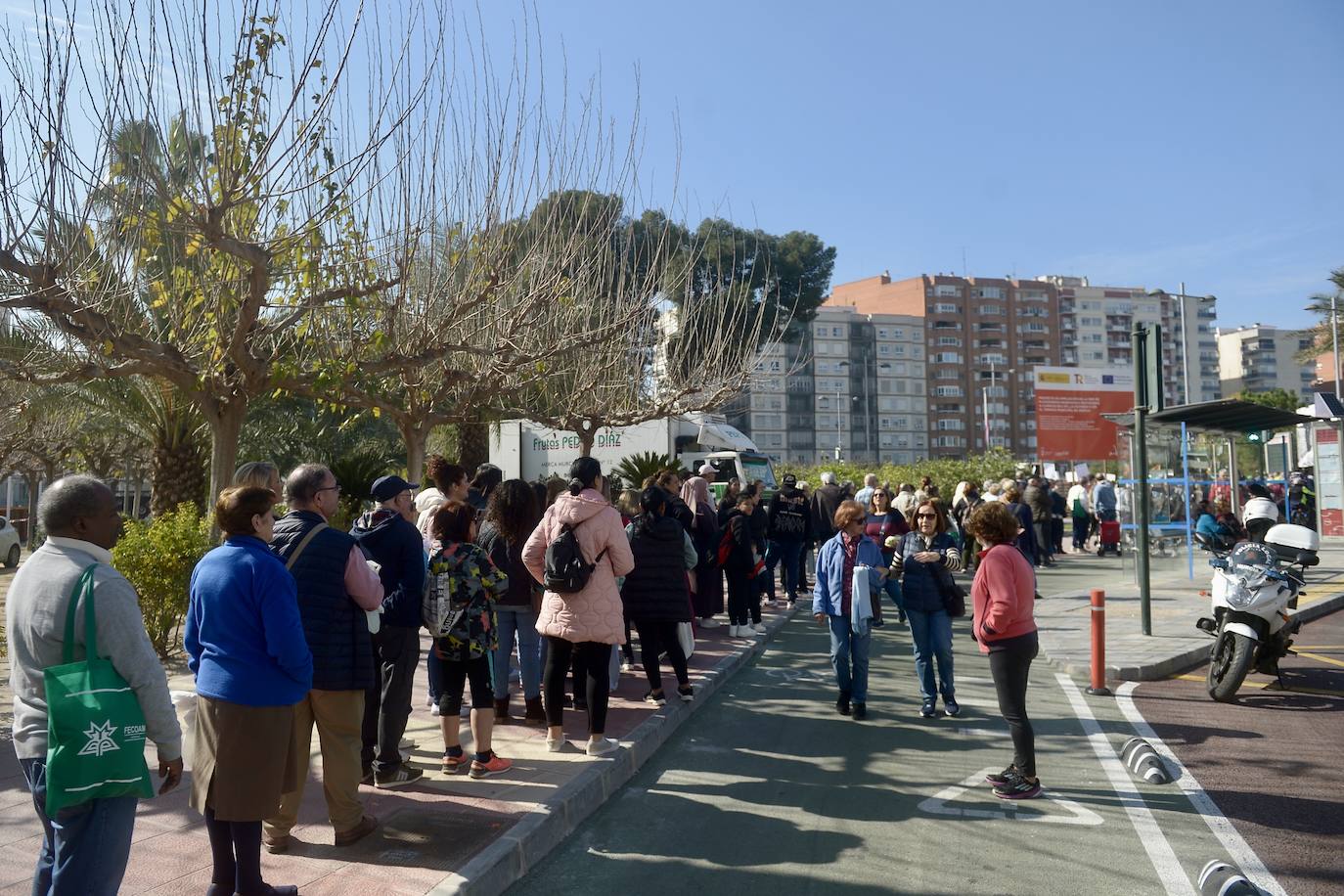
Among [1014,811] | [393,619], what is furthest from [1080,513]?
[393,619]

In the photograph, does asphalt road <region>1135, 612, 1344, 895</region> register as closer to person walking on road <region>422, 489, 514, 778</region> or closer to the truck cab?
person walking on road <region>422, 489, 514, 778</region>

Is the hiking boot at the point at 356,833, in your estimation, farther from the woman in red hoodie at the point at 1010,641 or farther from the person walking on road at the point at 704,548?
the person walking on road at the point at 704,548

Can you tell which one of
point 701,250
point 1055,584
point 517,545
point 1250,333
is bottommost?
point 1055,584

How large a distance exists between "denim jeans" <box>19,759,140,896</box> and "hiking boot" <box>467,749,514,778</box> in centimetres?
266

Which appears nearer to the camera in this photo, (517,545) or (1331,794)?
(1331,794)

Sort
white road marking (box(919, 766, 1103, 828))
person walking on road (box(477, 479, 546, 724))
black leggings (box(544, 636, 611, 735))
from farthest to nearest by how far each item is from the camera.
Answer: person walking on road (box(477, 479, 546, 724)) → black leggings (box(544, 636, 611, 735)) → white road marking (box(919, 766, 1103, 828))

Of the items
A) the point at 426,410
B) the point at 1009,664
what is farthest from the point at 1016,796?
the point at 426,410

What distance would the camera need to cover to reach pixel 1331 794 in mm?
5715

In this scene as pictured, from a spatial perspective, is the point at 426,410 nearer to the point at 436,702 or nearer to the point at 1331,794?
the point at 436,702

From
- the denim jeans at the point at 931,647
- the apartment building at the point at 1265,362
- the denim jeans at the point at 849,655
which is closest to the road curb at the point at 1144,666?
the denim jeans at the point at 931,647

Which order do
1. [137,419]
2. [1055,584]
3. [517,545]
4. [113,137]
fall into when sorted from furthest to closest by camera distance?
[1055,584], [137,419], [113,137], [517,545]

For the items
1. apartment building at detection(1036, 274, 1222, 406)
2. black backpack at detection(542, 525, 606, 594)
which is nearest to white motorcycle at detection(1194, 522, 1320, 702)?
black backpack at detection(542, 525, 606, 594)

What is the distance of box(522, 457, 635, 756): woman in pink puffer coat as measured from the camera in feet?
21.0

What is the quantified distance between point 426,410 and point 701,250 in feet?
27.6
